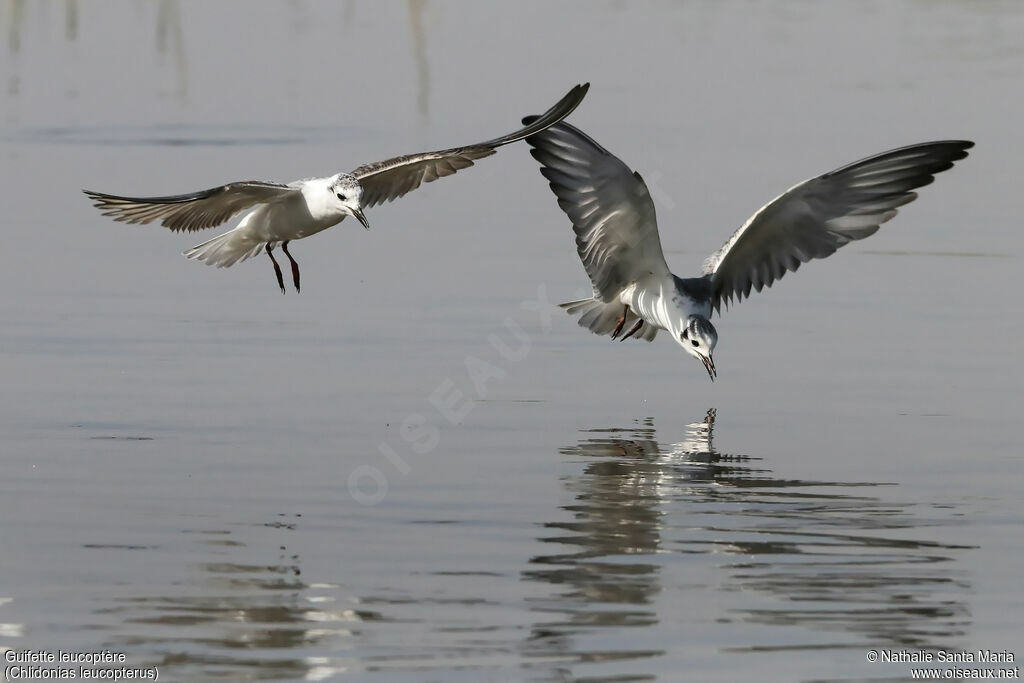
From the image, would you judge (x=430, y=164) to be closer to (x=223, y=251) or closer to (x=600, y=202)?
(x=600, y=202)

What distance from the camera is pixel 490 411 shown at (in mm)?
12664

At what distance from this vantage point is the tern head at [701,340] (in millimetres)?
13156

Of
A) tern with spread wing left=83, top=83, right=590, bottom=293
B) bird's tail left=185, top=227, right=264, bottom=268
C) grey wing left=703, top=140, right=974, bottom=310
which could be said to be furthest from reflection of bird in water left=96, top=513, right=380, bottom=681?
grey wing left=703, top=140, right=974, bottom=310

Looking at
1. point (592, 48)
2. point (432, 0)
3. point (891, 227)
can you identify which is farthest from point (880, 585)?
point (432, 0)

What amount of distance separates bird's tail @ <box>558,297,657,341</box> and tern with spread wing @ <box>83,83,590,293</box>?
1.47 meters

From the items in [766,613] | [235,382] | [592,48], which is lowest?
[766,613]

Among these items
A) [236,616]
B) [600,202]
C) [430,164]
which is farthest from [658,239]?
[236,616]

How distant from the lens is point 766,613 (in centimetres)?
A: 857

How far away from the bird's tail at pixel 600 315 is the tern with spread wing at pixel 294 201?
1.47m

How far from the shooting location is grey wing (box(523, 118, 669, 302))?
13.3m

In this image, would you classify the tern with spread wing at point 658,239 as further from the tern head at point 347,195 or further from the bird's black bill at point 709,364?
the tern head at point 347,195

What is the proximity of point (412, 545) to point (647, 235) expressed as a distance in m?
4.55

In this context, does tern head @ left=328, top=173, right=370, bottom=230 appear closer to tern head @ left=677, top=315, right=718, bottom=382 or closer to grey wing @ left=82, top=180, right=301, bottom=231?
grey wing @ left=82, top=180, right=301, bottom=231

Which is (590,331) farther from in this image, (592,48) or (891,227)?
(592,48)
